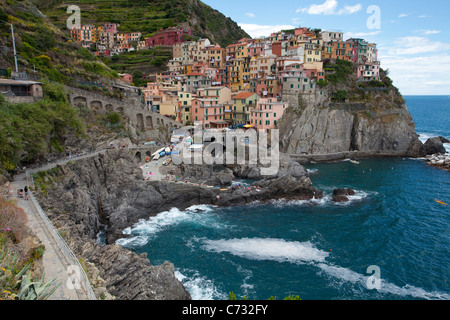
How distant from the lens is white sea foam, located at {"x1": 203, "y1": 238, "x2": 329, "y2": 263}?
26406 mm

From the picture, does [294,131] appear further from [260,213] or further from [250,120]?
[260,213]

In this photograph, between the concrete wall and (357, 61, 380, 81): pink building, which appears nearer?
the concrete wall

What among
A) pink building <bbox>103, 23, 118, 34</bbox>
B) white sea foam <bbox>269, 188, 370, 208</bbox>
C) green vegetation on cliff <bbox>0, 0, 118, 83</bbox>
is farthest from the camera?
pink building <bbox>103, 23, 118, 34</bbox>

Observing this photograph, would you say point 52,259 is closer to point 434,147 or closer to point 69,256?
point 69,256

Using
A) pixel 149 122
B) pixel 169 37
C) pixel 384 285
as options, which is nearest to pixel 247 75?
pixel 149 122

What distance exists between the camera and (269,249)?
27703 millimetres

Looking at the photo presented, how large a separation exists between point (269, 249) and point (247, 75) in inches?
2138

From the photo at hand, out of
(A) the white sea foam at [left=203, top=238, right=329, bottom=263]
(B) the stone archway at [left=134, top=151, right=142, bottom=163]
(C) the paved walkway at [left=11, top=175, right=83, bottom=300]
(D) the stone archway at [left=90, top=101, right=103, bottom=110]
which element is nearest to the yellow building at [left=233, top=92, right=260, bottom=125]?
(B) the stone archway at [left=134, top=151, right=142, bottom=163]

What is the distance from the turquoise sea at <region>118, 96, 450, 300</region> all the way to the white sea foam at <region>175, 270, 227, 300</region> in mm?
70

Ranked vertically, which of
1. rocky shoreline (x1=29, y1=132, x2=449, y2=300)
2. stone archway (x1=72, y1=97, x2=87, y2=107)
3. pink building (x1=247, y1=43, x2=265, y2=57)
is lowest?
rocky shoreline (x1=29, y1=132, x2=449, y2=300)

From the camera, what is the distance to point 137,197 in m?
36.7

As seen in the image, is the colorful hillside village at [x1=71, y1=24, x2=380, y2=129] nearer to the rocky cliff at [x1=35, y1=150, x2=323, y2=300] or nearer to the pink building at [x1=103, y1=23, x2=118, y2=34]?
the pink building at [x1=103, y1=23, x2=118, y2=34]

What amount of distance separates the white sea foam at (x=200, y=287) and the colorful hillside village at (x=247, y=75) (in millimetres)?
39846

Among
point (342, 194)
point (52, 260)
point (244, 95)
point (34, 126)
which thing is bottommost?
point (342, 194)
